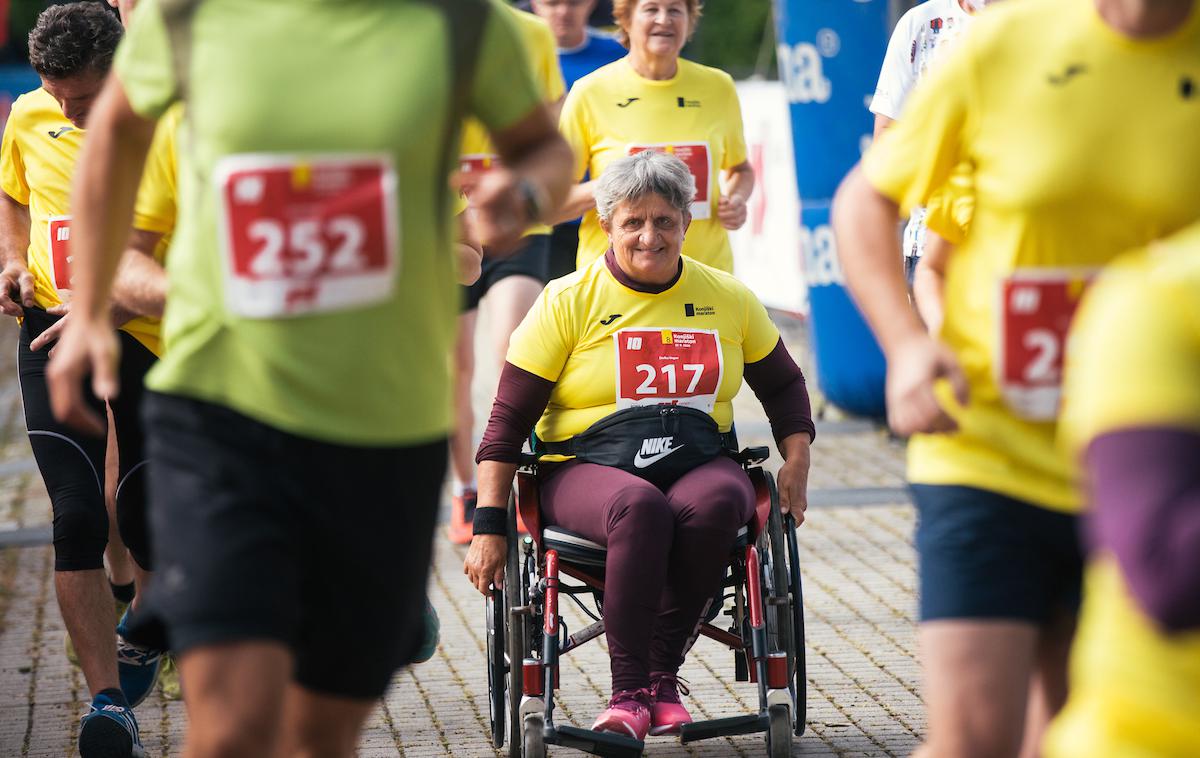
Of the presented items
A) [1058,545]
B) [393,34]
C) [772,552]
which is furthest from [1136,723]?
[772,552]

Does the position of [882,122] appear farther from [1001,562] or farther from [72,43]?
[1001,562]

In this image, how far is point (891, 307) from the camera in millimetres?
2773

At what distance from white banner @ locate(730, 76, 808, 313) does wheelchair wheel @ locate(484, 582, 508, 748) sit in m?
6.90

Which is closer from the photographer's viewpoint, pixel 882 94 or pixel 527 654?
pixel 527 654

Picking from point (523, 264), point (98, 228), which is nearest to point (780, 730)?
point (98, 228)

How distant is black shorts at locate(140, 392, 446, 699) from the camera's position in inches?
99.0

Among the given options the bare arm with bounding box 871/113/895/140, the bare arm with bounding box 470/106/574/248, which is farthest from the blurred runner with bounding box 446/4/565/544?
the bare arm with bounding box 470/106/574/248

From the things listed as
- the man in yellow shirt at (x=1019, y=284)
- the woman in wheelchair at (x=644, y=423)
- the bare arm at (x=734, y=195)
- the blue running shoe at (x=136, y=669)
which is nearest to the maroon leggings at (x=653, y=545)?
the woman in wheelchair at (x=644, y=423)

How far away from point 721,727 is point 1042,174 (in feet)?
6.99

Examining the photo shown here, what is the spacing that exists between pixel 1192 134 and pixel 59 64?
9.94 ft

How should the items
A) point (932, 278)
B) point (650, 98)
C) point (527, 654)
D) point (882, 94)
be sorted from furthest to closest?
point (650, 98), point (882, 94), point (527, 654), point (932, 278)

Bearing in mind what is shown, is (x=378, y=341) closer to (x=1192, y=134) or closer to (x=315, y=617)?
(x=315, y=617)

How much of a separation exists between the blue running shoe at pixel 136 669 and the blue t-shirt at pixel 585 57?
315cm

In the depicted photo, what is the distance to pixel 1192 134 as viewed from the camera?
8.80 feet
